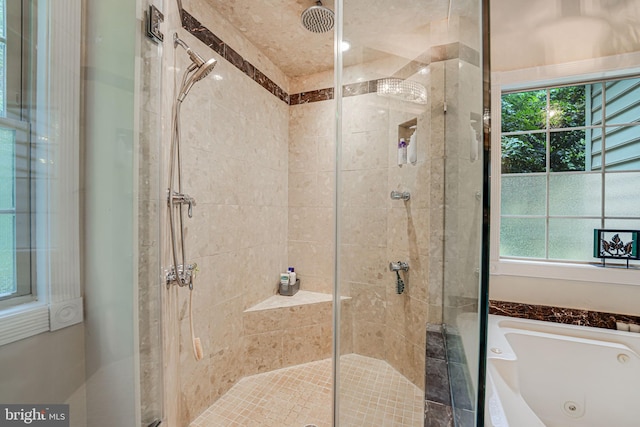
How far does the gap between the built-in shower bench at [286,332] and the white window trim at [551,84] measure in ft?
4.39

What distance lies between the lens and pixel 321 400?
1541 mm

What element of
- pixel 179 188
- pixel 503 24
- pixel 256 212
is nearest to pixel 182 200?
pixel 179 188

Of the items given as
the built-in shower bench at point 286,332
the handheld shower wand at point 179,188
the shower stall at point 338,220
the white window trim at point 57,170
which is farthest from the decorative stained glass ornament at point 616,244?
the white window trim at point 57,170

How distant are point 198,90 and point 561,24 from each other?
2.15m

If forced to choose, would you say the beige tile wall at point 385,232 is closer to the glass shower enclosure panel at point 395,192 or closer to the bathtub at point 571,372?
the glass shower enclosure panel at point 395,192

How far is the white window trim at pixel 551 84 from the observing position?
1.36 metres

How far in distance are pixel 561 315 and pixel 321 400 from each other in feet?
5.02

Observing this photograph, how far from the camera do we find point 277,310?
75.2 inches

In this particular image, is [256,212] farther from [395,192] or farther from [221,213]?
[395,192]

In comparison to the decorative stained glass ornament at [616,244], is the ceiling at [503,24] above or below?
above

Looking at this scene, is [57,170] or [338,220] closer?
[57,170]

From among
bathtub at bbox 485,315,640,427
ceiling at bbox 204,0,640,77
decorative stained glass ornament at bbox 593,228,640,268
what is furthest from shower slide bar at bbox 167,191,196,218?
decorative stained glass ornament at bbox 593,228,640,268

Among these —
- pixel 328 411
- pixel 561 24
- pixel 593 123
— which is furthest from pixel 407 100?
pixel 328 411

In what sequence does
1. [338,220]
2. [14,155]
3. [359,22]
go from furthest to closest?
[359,22] < [338,220] < [14,155]
